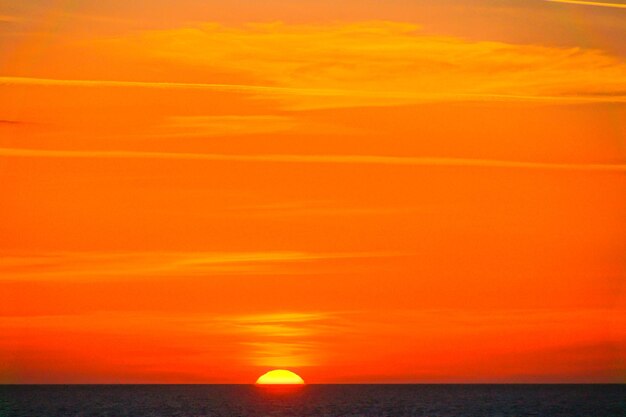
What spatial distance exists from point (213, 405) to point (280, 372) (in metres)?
36.7

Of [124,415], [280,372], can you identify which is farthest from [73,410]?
[280,372]

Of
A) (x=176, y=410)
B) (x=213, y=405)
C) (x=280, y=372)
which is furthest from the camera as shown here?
(x=280, y=372)

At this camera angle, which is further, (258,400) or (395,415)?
(258,400)

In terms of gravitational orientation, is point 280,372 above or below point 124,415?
above

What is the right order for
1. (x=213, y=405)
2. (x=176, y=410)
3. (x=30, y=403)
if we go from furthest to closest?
(x=30, y=403) → (x=213, y=405) → (x=176, y=410)

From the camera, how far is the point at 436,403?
15675cm

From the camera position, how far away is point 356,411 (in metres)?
121

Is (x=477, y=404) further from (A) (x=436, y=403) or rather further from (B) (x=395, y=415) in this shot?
(B) (x=395, y=415)

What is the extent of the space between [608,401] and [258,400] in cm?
4936

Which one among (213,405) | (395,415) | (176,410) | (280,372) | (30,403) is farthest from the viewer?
(280,372)

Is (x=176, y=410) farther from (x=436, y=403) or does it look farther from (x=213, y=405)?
(x=436, y=403)

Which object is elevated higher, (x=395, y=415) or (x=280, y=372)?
(x=280, y=372)

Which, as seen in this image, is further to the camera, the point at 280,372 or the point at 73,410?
the point at 280,372

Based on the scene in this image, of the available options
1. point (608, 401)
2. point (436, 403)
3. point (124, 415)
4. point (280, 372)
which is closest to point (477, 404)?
point (436, 403)
